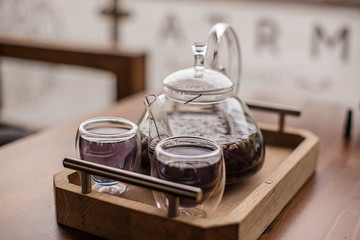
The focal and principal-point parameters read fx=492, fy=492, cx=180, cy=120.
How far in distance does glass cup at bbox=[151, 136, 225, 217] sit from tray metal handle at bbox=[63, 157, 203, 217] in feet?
0.10

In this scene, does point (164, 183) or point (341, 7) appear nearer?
point (164, 183)

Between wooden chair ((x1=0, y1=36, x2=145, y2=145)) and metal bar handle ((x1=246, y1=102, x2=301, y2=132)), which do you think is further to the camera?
wooden chair ((x1=0, y1=36, x2=145, y2=145))

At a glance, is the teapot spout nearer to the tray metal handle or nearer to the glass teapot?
the glass teapot

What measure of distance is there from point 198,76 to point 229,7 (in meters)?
1.77

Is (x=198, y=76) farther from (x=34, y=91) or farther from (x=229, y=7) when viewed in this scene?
(x=34, y=91)

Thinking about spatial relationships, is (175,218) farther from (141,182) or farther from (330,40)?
(330,40)

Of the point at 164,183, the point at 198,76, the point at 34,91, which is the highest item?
the point at 198,76

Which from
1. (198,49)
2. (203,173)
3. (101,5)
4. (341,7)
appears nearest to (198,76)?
(198,49)

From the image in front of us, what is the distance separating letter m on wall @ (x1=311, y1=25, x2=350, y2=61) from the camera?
2361 mm

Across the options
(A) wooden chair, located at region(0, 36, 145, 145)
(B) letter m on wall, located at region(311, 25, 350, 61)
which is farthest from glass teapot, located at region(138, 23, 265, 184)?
(B) letter m on wall, located at region(311, 25, 350, 61)

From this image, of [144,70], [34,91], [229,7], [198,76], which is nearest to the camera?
[198,76]

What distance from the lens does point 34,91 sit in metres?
3.09

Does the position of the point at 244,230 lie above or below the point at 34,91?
above

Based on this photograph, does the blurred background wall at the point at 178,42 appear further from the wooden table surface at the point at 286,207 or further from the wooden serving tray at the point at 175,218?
the wooden serving tray at the point at 175,218
